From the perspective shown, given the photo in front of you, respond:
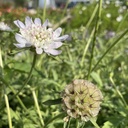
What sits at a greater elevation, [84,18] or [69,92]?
[84,18]

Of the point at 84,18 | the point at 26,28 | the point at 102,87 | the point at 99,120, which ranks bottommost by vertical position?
the point at 99,120

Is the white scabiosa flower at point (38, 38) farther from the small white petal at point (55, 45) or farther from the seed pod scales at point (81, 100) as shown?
the seed pod scales at point (81, 100)

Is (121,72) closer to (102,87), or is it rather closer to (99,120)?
(102,87)

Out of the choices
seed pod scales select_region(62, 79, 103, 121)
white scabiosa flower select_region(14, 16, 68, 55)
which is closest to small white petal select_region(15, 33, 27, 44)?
white scabiosa flower select_region(14, 16, 68, 55)

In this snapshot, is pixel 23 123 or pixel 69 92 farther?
pixel 23 123

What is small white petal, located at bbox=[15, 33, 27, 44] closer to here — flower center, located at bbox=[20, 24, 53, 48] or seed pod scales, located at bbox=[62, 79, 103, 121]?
flower center, located at bbox=[20, 24, 53, 48]

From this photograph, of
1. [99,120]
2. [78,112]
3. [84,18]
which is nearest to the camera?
[78,112]

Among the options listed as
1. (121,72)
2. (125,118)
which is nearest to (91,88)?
(125,118)
